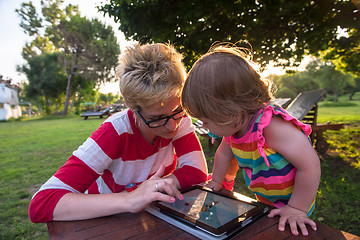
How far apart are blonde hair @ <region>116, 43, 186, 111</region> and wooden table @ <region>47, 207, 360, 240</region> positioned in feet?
2.20

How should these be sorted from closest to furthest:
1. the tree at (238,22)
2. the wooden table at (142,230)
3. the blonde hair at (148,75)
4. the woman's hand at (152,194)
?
the wooden table at (142,230), the woman's hand at (152,194), the blonde hair at (148,75), the tree at (238,22)

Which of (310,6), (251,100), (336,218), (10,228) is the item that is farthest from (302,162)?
(310,6)

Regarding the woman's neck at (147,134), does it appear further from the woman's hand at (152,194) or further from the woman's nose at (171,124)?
the woman's hand at (152,194)

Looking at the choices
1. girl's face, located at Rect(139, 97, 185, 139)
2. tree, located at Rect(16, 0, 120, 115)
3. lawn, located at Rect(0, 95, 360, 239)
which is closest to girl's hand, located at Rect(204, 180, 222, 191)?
girl's face, located at Rect(139, 97, 185, 139)

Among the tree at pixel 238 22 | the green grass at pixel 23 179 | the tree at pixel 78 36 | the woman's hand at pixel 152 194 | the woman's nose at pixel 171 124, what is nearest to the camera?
the woman's hand at pixel 152 194

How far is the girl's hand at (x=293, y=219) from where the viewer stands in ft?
3.02

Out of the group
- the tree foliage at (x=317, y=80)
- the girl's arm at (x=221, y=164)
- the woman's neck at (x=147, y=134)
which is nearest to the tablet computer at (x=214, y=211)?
the girl's arm at (x=221, y=164)

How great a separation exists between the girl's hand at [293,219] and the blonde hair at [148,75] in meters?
0.85

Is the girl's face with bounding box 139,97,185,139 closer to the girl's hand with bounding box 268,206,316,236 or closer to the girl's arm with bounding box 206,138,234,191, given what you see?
the girl's arm with bounding box 206,138,234,191

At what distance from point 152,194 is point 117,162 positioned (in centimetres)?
51

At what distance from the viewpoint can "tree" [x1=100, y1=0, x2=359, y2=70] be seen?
4094 mm

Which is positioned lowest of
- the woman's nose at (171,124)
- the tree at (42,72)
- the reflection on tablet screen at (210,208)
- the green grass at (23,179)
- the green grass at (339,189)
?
the green grass at (339,189)

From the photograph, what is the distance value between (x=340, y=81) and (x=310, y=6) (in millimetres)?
37704

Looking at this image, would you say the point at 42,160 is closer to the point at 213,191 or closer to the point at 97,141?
the point at 97,141
